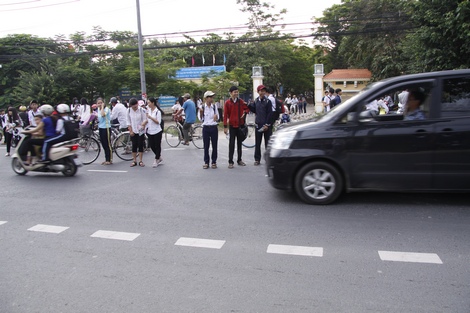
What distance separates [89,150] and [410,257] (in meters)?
9.60

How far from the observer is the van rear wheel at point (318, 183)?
18.8 feet

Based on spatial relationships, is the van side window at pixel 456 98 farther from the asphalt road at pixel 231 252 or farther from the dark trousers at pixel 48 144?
the dark trousers at pixel 48 144

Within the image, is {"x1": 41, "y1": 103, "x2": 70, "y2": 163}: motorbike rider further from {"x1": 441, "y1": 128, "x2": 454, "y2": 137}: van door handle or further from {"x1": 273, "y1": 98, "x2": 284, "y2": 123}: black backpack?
{"x1": 441, "y1": 128, "x2": 454, "y2": 137}: van door handle

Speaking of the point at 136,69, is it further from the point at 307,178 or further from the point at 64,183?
the point at 307,178

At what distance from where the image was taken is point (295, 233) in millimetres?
4742

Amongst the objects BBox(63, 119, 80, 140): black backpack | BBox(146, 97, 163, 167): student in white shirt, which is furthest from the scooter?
BBox(146, 97, 163, 167): student in white shirt

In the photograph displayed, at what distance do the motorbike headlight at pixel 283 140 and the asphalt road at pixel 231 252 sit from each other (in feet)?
2.89

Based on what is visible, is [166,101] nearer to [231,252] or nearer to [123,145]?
[123,145]

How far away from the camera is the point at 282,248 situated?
4281mm

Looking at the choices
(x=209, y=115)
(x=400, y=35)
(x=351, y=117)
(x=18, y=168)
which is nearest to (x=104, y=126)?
(x=18, y=168)

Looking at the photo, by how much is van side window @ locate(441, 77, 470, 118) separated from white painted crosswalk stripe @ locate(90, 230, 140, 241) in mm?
4445

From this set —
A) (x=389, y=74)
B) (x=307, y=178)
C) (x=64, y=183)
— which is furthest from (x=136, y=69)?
(x=307, y=178)

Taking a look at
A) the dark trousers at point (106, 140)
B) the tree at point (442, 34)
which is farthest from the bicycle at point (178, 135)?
the tree at point (442, 34)

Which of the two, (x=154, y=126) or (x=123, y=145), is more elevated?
(x=154, y=126)
